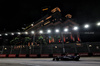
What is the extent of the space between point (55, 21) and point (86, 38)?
2175cm

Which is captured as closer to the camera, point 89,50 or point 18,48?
point 89,50

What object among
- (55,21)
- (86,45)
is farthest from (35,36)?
(86,45)

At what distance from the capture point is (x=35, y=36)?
43.8m

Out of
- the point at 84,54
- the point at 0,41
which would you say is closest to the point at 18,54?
the point at 84,54

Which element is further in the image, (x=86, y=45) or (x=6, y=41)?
(x=6, y=41)

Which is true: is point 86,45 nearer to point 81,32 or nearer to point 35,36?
point 81,32

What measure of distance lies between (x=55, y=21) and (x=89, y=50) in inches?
1251

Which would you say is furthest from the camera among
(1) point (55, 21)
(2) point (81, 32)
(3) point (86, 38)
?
(1) point (55, 21)

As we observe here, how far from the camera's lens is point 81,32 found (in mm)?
39812

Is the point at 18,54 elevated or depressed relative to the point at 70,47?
depressed

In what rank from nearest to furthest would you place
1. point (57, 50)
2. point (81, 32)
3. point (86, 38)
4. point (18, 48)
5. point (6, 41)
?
point (57, 50)
point (18, 48)
point (86, 38)
point (81, 32)
point (6, 41)

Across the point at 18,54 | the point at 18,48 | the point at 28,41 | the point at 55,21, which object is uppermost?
the point at 55,21

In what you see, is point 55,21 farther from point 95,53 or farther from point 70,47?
point 95,53

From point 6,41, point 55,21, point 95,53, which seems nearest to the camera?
point 95,53
